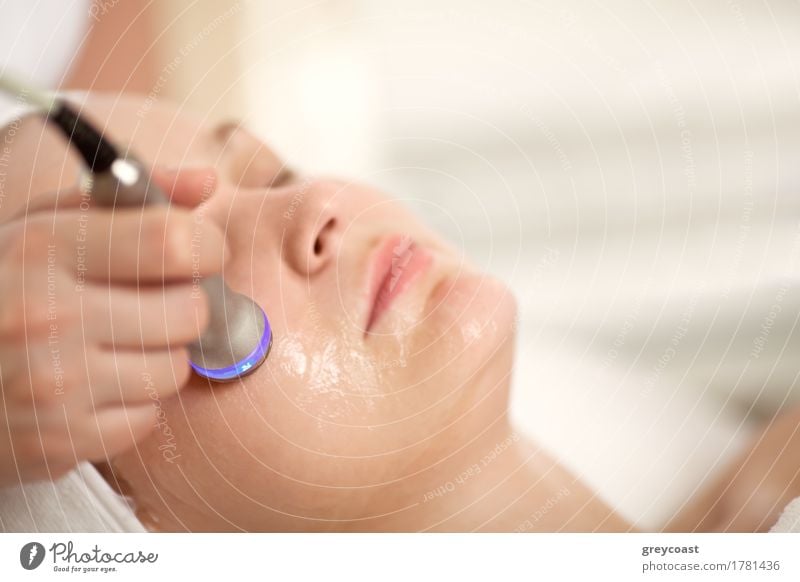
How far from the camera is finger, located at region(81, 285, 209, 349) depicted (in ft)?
1.46

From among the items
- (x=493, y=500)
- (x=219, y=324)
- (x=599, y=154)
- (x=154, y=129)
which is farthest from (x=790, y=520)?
(x=154, y=129)

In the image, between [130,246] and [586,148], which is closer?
[130,246]

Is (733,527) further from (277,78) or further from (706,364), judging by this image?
(277,78)

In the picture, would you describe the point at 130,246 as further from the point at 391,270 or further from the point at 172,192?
the point at 391,270

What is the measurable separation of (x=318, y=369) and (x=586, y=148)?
0.29 m

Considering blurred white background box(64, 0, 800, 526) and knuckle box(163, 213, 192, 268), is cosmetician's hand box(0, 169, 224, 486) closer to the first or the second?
knuckle box(163, 213, 192, 268)

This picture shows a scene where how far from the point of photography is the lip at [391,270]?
19.4 inches

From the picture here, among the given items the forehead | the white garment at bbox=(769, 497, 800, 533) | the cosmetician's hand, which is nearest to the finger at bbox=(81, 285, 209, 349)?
the cosmetician's hand

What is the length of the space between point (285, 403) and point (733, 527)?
34 centimetres

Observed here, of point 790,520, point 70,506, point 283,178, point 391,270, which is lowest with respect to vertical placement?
point 790,520

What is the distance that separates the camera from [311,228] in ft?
1.60

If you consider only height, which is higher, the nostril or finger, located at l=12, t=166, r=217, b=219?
finger, located at l=12, t=166, r=217, b=219

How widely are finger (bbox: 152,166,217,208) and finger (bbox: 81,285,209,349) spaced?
0.24 ft
